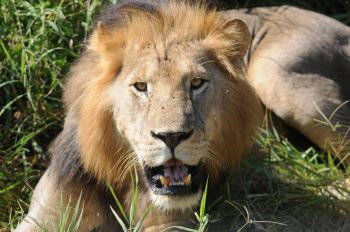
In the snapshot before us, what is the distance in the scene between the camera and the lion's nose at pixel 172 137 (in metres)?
3.12

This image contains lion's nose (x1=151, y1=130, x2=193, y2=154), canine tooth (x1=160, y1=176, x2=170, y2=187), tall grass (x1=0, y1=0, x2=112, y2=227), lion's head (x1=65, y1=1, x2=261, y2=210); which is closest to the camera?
lion's nose (x1=151, y1=130, x2=193, y2=154)

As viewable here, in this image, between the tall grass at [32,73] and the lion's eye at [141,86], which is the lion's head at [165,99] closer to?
the lion's eye at [141,86]

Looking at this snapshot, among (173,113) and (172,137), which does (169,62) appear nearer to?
(173,113)

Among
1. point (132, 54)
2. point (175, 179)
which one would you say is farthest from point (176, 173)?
point (132, 54)

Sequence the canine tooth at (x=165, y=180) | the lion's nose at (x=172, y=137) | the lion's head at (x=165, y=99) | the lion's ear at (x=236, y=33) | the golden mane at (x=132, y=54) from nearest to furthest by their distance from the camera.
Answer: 1. the lion's nose at (x=172, y=137)
2. the lion's head at (x=165, y=99)
3. the canine tooth at (x=165, y=180)
4. the golden mane at (x=132, y=54)
5. the lion's ear at (x=236, y=33)

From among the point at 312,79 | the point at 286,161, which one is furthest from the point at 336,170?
the point at 312,79

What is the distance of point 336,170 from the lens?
14.7 ft

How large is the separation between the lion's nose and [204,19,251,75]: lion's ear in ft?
1.75

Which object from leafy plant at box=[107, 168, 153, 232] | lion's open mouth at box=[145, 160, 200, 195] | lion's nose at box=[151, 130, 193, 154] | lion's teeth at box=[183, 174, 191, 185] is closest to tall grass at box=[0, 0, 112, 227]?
leafy plant at box=[107, 168, 153, 232]

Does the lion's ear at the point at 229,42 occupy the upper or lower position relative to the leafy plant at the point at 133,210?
upper

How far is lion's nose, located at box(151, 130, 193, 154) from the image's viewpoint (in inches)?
123

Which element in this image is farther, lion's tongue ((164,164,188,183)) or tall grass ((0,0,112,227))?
tall grass ((0,0,112,227))

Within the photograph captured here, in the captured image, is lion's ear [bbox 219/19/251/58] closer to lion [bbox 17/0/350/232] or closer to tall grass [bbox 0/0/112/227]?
lion [bbox 17/0/350/232]

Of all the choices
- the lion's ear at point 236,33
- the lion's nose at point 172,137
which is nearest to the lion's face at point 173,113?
the lion's nose at point 172,137
